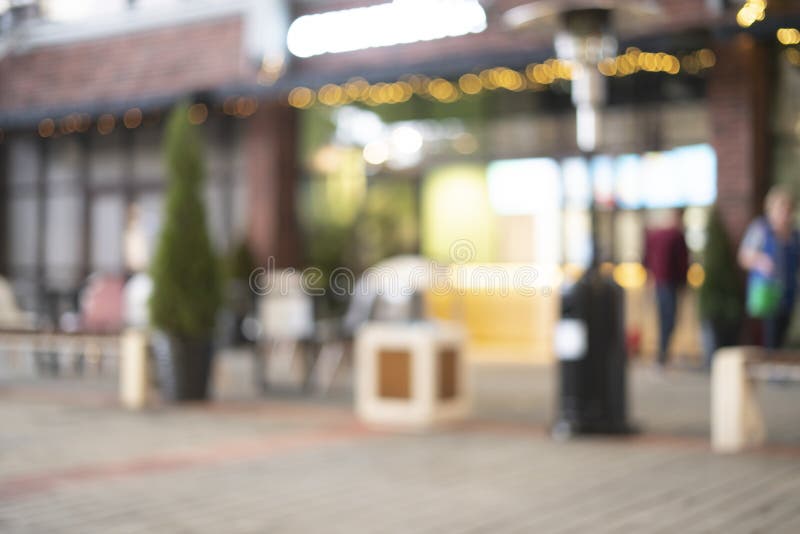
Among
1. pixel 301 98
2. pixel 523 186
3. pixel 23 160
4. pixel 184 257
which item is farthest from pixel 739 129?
pixel 23 160

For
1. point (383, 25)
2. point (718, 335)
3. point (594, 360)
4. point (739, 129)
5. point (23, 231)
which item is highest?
point (383, 25)

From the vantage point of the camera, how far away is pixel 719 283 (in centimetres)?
973

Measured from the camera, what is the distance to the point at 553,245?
13.5m

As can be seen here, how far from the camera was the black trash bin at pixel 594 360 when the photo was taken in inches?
235

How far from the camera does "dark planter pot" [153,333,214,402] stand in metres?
7.57

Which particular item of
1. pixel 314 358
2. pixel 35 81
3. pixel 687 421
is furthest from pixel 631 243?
pixel 35 81

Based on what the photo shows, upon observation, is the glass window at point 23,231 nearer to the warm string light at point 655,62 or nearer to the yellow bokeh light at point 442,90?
the yellow bokeh light at point 442,90

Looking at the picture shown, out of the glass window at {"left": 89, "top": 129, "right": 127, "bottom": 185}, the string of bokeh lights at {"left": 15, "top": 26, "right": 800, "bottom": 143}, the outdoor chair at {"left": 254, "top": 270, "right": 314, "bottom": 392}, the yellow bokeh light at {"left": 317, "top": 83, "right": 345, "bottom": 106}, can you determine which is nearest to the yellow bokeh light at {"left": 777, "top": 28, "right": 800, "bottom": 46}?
the string of bokeh lights at {"left": 15, "top": 26, "right": 800, "bottom": 143}

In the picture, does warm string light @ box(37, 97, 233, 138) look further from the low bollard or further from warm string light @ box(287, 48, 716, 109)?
Result: the low bollard

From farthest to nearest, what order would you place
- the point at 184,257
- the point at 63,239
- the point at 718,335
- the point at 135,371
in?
the point at 63,239 < the point at 718,335 < the point at 184,257 < the point at 135,371

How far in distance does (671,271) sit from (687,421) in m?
3.14

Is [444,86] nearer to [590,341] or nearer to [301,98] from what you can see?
[301,98]

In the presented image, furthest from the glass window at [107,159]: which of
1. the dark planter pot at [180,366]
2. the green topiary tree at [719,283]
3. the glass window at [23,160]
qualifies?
the green topiary tree at [719,283]

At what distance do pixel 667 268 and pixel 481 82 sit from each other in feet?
13.8
